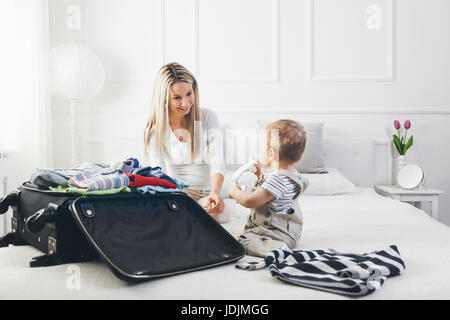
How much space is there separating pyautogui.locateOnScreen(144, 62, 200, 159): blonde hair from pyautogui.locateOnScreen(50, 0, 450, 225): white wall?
106 cm

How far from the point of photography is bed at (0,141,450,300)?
950mm

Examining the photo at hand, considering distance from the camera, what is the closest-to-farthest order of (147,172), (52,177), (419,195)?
1. (52,177)
2. (147,172)
3. (419,195)

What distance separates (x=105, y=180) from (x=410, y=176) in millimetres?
2223

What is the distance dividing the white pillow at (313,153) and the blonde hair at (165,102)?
0.92m

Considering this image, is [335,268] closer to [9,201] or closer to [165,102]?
[9,201]

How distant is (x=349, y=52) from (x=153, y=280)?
2509 mm

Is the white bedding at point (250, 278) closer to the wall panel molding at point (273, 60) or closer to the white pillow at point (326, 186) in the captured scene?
the white pillow at point (326, 186)

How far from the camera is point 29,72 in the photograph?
9.36ft

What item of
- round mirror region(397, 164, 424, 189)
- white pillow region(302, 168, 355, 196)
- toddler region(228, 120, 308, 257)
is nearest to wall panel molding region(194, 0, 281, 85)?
white pillow region(302, 168, 355, 196)

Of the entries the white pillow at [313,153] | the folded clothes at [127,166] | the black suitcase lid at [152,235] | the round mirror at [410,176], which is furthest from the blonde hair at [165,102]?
the round mirror at [410,176]

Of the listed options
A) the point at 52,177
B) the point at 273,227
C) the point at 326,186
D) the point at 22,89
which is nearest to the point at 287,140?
the point at 273,227

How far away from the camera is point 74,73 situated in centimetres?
288

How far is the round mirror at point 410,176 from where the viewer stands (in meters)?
2.84

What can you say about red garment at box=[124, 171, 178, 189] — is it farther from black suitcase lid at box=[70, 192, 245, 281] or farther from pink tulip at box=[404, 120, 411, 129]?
pink tulip at box=[404, 120, 411, 129]
